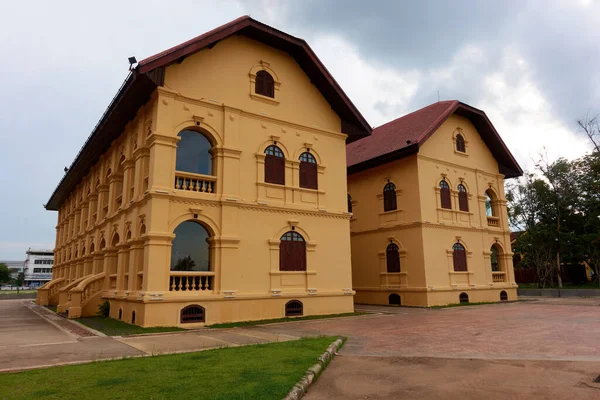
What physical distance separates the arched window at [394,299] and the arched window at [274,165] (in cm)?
932

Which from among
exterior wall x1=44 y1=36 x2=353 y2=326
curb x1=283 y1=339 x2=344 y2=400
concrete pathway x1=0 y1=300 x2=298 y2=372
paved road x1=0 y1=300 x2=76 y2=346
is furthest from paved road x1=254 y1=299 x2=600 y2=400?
paved road x1=0 y1=300 x2=76 y2=346

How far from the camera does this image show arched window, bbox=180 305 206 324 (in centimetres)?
1349

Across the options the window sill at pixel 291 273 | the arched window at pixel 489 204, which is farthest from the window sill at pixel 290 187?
the arched window at pixel 489 204

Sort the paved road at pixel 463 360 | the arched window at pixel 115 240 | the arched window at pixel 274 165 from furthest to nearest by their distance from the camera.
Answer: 1. the arched window at pixel 115 240
2. the arched window at pixel 274 165
3. the paved road at pixel 463 360

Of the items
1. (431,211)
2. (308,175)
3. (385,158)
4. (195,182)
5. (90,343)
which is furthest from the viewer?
(385,158)

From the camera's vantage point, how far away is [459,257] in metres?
22.3

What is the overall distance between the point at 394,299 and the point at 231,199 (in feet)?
36.9

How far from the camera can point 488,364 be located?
7.30 metres

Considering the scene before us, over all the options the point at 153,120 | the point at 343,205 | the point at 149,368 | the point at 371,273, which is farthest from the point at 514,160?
the point at 149,368

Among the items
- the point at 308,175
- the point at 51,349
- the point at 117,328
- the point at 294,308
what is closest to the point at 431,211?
the point at 308,175

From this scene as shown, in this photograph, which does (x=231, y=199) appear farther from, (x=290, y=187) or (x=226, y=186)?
(x=290, y=187)

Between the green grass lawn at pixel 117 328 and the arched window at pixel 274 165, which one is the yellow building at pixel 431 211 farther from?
the green grass lawn at pixel 117 328

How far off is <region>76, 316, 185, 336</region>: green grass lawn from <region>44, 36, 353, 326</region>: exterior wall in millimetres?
457

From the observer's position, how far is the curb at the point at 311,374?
533 centimetres
